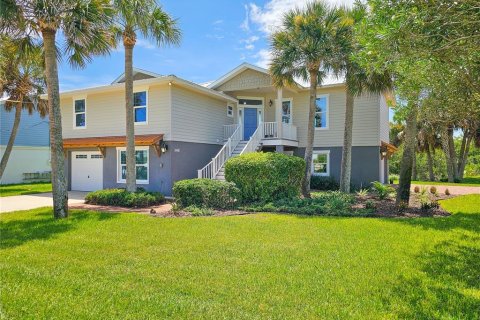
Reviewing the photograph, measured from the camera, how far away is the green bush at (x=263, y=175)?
1219 cm

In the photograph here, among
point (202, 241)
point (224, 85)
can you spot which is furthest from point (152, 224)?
point (224, 85)

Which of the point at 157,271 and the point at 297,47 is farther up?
the point at 297,47

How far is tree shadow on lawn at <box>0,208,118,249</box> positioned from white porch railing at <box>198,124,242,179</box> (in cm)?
546

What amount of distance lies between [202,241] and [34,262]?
3.05m

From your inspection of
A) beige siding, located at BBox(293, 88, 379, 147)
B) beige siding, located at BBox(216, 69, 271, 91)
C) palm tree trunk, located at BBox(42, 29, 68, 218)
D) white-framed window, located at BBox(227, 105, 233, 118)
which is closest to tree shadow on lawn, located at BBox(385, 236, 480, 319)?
palm tree trunk, located at BBox(42, 29, 68, 218)

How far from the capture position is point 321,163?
19.6 metres

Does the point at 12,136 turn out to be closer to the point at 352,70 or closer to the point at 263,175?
the point at 263,175

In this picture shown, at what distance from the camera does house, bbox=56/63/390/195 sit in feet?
52.0

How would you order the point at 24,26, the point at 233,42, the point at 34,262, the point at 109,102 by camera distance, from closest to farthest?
1. the point at 34,262
2. the point at 24,26
3. the point at 233,42
4. the point at 109,102

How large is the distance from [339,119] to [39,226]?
614 inches

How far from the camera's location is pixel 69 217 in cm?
996

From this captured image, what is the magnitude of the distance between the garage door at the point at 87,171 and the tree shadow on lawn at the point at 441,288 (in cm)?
1687

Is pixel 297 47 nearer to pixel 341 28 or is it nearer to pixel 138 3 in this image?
pixel 341 28

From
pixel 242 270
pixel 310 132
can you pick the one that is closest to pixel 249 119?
pixel 310 132
